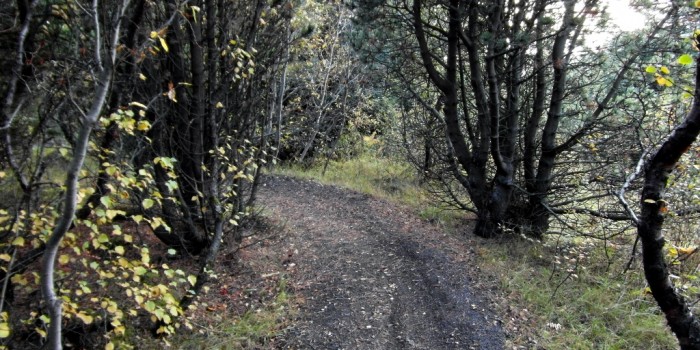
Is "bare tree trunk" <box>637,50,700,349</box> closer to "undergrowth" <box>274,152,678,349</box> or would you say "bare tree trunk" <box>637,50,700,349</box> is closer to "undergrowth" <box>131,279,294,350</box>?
"undergrowth" <box>274,152,678,349</box>

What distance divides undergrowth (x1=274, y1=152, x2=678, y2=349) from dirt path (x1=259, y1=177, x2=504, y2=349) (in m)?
0.38

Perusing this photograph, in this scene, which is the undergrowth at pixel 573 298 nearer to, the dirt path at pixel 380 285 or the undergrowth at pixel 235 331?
the dirt path at pixel 380 285

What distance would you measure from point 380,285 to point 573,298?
7.64ft

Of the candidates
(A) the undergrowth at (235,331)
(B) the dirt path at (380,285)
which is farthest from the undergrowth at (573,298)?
(A) the undergrowth at (235,331)

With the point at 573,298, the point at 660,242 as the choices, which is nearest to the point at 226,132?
the point at 660,242

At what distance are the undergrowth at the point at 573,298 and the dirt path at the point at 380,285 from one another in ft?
1.26

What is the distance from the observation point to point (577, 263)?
18.5 feet

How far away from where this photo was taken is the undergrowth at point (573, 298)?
4258 millimetres

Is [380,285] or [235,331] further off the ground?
A: [380,285]

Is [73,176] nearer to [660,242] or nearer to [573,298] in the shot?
[660,242]

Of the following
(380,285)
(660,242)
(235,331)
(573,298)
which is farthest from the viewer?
(380,285)

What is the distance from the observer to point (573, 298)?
498 centimetres

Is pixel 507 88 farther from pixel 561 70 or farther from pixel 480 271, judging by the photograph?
pixel 480 271

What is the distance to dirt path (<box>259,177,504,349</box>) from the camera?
165 inches
